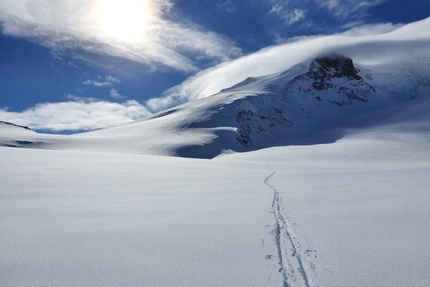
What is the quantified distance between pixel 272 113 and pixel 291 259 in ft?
269

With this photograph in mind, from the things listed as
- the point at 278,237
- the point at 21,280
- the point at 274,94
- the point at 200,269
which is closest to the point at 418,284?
the point at 278,237

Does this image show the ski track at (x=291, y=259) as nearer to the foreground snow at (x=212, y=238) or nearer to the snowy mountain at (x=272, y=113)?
the foreground snow at (x=212, y=238)

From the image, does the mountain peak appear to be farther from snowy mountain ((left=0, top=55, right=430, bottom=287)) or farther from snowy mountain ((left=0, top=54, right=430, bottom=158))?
snowy mountain ((left=0, top=55, right=430, bottom=287))

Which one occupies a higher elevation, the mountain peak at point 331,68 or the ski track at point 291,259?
the mountain peak at point 331,68

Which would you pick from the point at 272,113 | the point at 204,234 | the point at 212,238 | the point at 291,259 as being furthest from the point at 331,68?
the point at 291,259

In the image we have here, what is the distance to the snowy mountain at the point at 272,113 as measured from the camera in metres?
50.9

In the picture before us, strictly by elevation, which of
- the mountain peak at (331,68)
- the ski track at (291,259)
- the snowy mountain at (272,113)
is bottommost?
the ski track at (291,259)

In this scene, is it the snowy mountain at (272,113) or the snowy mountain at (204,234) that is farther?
the snowy mountain at (272,113)

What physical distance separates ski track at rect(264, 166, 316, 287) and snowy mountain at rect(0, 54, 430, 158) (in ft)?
138

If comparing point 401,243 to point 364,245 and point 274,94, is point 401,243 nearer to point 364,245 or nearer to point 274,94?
point 364,245

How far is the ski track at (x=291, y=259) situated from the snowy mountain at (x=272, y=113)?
42095mm

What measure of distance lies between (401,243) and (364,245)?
0.51m

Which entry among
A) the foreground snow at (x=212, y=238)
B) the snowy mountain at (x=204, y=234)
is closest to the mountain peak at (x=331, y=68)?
the snowy mountain at (x=204, y=234)

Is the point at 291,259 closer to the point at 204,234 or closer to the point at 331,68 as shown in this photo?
the point at 204,234
